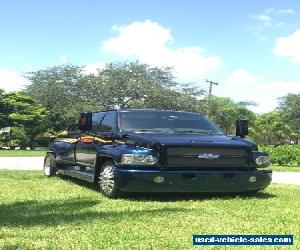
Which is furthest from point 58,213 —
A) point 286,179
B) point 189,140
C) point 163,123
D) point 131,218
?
point 286,179

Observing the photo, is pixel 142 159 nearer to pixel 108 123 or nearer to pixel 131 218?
pixel 131 218

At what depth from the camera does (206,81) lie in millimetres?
58125

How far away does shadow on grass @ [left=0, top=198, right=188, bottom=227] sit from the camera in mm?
6109

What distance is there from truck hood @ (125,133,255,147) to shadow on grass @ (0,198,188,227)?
122 cm

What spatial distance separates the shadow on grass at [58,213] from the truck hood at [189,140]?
1223 millimetres

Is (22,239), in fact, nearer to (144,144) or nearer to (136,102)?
(144,144)

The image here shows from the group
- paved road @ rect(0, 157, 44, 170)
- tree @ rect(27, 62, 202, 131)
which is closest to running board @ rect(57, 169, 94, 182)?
paved road @ rect(0, 157, 44, 170)

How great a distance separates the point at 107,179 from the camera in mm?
8211

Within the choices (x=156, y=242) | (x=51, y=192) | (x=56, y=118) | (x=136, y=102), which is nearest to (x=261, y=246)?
(x=156, y=242)

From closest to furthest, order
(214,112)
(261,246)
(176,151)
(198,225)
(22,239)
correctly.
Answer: (261,246)
(22,239)
(198,225)
(176,151)
(214,112)

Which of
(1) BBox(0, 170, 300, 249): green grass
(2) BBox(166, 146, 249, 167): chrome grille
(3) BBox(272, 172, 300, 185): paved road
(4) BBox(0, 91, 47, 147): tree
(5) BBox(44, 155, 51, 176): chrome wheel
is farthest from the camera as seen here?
(4) BBox(0, 91, 47, 147): tree

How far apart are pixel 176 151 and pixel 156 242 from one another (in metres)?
2.96

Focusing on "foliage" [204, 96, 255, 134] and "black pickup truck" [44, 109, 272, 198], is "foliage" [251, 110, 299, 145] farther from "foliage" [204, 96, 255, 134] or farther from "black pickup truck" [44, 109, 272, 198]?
"black pickup truck" [44, 109, 272, 198]

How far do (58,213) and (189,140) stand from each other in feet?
8.07
